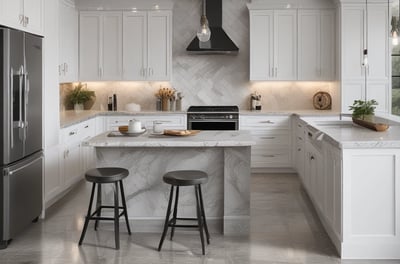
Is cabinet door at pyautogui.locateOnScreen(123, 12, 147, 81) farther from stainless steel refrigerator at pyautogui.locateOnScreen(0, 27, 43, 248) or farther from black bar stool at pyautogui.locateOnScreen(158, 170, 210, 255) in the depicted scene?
black bar stool at pyautogui.locateOnScreen(158, 170, 210, 255)

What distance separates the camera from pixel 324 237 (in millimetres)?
4375

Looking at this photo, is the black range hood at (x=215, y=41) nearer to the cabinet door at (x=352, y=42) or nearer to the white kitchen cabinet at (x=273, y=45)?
the white kitchen cabinet at (x=273, y=45)

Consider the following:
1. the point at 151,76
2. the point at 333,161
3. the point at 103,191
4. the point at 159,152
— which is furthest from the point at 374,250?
the point at 151,76

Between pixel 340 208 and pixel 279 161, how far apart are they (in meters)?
3.63

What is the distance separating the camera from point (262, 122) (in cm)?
736

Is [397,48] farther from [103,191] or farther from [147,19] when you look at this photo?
[103,191]

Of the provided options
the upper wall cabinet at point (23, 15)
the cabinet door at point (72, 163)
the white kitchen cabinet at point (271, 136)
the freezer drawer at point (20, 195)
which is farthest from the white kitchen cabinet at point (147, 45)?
the freezer drawer at point (20, 195)

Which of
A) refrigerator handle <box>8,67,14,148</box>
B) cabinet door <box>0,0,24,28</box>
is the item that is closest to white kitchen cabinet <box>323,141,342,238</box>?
refrigerator handle <box>8,67,14,148</box>

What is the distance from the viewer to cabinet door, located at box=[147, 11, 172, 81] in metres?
7.56

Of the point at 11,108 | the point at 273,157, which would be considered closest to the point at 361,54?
the point at 273,157

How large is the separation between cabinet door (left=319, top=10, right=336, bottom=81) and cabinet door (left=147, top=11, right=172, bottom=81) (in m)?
2.28

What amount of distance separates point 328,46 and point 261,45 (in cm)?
100

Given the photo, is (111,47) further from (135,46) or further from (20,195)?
(20,195)

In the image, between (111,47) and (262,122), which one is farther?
(111,47)
